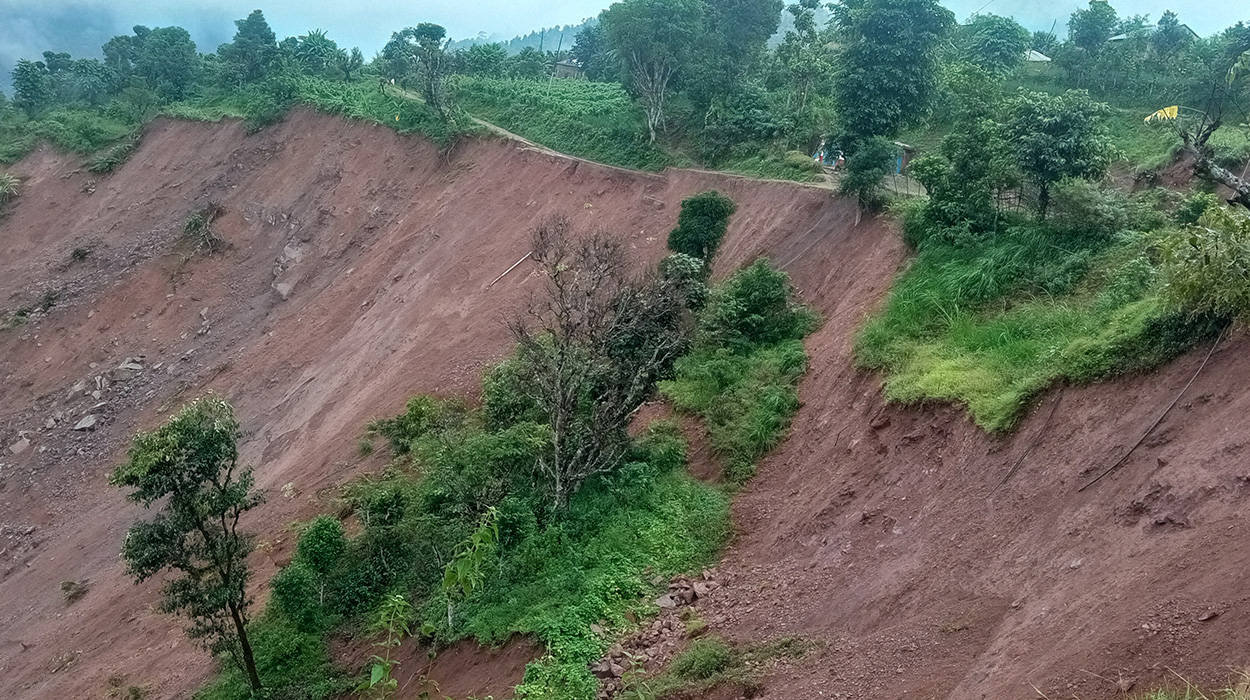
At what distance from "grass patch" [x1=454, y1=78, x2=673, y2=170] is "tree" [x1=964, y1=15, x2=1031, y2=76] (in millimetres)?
12692

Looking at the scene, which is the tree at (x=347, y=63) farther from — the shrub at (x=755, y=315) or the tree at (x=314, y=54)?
the shrub at (x=755, y=315)

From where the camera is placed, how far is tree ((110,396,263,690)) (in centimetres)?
857

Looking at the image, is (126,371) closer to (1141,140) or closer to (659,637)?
(659,637)

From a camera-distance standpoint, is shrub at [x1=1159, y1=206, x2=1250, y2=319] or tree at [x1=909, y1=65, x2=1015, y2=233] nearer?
shrub at [x1=1159, y1=206, x2=1250, y2=319]

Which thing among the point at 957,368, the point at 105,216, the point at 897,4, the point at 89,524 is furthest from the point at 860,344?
the point at 105,216

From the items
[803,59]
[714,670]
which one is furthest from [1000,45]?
[714,670]

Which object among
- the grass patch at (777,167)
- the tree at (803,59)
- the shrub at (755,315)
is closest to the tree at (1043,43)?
the tree at (803,59)

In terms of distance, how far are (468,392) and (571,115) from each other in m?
14.5

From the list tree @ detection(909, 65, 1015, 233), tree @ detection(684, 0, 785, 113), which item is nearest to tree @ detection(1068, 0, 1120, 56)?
tree @ detection(684, 0, 785, 113)

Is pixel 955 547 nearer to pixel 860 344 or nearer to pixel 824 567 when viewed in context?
pixel 824 567

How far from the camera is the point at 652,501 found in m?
11.3

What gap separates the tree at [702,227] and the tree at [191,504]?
9.21 m

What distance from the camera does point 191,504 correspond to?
880 centimetres

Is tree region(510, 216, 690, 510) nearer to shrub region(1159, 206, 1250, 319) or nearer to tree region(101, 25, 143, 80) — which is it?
shrub region(1159, 206, 1250, 319)
